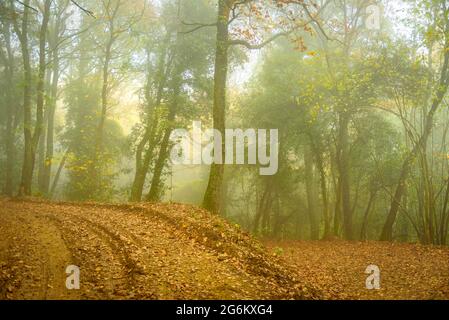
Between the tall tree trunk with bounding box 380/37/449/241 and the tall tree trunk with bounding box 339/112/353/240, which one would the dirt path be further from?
the tall tree trunk with bounding box 339/112/353/240

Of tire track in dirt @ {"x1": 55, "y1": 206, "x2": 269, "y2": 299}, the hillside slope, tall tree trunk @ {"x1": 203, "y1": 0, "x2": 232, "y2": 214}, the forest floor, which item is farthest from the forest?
tire track in dirt @ {"x1": 55, "y1": 206, "x2": 269, "y2": 299}

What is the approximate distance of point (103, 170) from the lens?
2102 cm

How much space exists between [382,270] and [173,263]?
6.19 metres

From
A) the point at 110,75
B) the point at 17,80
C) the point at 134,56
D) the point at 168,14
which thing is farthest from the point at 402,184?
the point at 17,80

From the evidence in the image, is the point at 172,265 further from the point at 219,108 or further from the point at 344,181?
the point at 344,181

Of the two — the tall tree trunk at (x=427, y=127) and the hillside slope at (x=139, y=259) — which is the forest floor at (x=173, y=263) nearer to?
the hillside slope at (x=139, y=259)

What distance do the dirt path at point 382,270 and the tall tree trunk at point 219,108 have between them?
11.5ft

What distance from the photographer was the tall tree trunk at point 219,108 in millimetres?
13438

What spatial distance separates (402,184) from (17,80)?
1029 inches

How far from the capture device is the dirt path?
8.19 m

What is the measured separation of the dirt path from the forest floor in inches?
1.0

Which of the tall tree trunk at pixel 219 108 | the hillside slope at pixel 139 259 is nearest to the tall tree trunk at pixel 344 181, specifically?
the tall tree trunk at pixel 219 108

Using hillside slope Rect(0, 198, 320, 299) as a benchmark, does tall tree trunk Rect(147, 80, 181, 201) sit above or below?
above

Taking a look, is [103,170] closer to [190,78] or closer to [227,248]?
[190,78]
